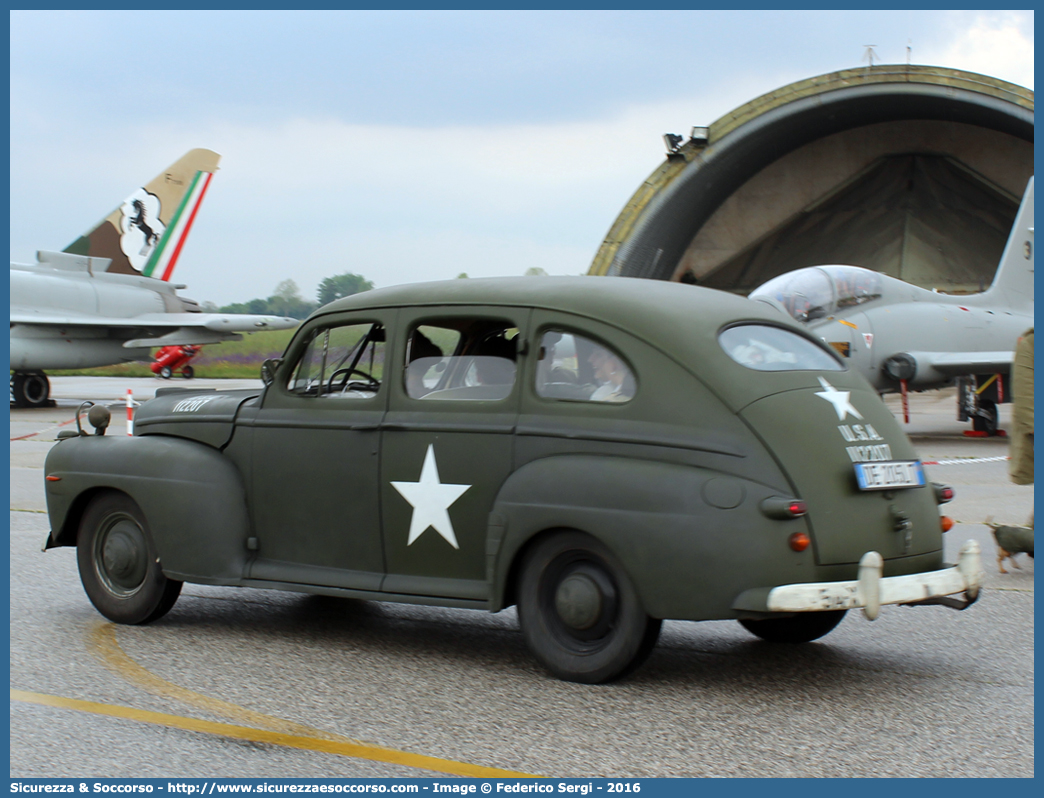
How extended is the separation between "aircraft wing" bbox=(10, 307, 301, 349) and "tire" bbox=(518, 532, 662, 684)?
2574cm

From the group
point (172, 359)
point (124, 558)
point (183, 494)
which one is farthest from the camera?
point (172, 359)

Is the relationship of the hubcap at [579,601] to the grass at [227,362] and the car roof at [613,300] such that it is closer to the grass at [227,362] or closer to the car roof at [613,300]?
the car roof at [613,300]

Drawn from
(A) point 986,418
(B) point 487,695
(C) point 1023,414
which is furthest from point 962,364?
(B) point 487,695

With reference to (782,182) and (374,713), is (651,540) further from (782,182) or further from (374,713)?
(782,182)

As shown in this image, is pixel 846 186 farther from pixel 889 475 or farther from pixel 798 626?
pixel 889 475

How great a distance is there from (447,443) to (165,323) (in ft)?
91.7

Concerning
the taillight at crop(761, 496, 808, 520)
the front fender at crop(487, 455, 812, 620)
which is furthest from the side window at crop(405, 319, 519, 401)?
the taillight at crop(761, 496, 808, 520)

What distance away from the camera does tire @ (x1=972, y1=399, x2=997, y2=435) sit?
20000mm

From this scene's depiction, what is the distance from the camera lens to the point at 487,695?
4.77 meters

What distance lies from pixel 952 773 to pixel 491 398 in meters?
2.59

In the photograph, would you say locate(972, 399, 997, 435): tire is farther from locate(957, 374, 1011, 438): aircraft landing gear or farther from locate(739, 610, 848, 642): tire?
locate(739, 610, 848, 642): tire

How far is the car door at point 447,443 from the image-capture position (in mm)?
5160

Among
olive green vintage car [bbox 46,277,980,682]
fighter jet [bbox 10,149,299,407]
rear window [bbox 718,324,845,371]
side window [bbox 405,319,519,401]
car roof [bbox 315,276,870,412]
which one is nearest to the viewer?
olive green vintage car [bbox 46,277,980,682]

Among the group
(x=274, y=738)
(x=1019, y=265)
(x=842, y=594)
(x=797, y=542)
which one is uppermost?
(x=1019, y=265)
